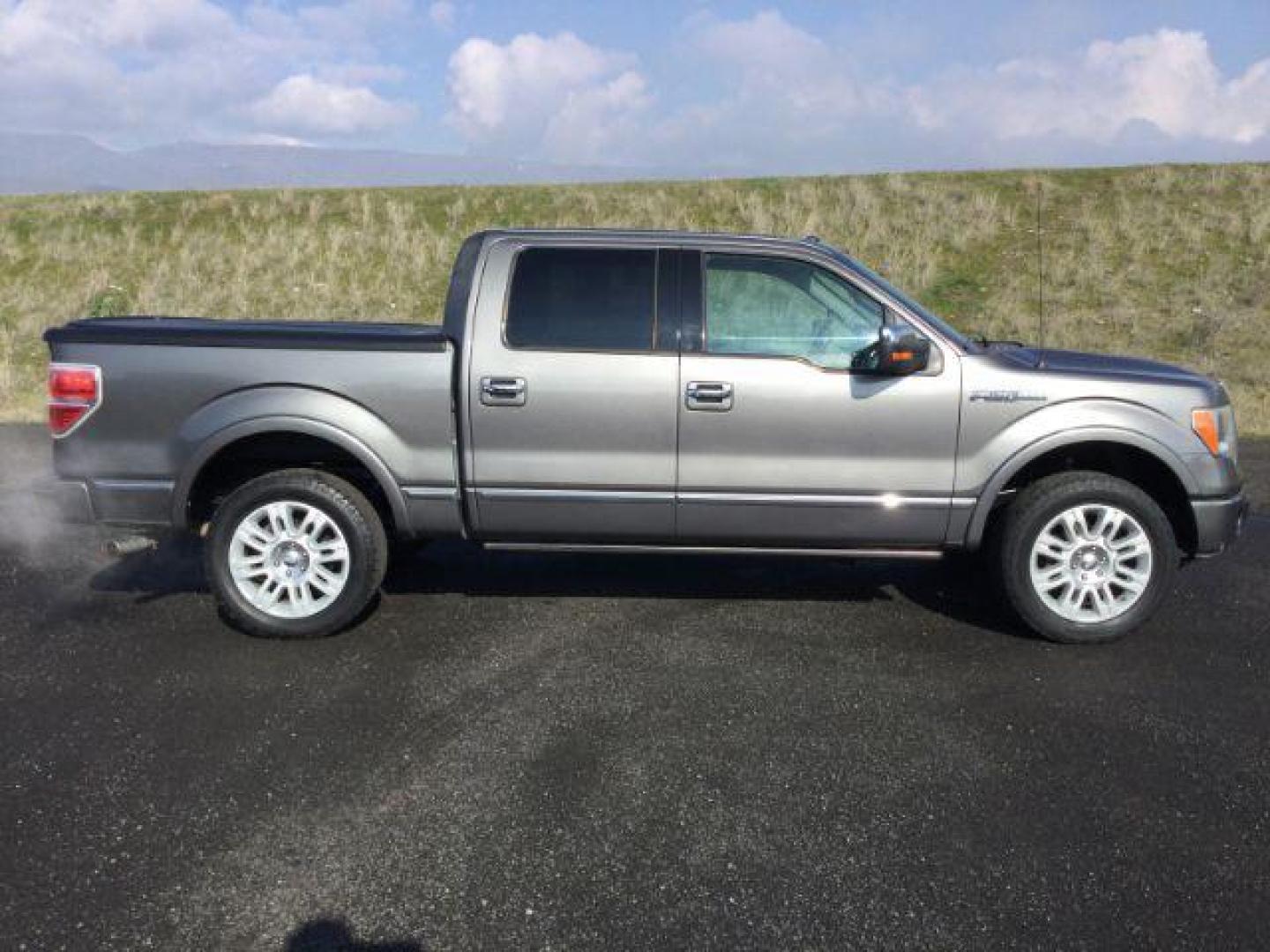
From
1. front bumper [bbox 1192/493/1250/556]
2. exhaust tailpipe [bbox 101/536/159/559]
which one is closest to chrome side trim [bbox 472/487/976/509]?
front bumper [bbox 1192/493/1250/556]

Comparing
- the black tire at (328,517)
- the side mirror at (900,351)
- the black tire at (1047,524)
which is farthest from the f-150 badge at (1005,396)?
the black tire at (328,517)

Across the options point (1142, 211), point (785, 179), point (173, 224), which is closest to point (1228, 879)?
point (1142, 211)

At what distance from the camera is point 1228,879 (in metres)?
2.93

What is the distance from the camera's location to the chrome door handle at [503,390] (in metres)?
4.68

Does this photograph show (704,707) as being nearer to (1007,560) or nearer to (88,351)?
(1007,560)

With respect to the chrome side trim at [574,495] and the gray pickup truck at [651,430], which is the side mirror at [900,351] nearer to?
the gray pickup truck at [651,430]

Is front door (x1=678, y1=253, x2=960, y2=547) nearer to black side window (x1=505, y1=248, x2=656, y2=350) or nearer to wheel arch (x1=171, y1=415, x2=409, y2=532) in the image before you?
black side window (x1=505, y1=248, x2=656, y2=350)

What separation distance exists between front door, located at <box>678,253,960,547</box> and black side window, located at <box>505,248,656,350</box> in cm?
25

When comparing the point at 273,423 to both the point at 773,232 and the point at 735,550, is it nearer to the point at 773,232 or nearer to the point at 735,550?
the point at 735,550

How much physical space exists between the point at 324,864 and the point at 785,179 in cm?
2178

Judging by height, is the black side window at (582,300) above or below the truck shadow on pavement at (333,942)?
above

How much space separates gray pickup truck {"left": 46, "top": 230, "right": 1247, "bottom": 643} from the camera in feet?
15.3

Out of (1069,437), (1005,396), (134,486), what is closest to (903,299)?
(1005,396)

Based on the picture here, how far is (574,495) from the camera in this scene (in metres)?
4.78
